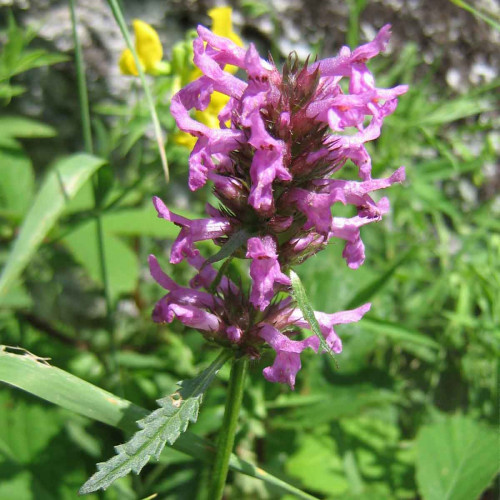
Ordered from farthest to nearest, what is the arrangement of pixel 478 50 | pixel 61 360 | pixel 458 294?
pixel 478 50 < pixel 458 294 < pixel 61 360

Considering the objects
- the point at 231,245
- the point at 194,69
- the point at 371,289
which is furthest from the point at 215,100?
the point at 231,245

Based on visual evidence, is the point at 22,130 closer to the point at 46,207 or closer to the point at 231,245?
the point at 46,207

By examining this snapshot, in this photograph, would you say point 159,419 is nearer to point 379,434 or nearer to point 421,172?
point 379,434

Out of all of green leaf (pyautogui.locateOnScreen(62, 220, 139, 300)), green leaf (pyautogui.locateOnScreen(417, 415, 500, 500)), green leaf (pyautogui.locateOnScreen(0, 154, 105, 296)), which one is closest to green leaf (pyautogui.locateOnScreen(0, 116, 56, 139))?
green leaf (pyautogui.locateOnScreen(62, 220, 139, 300))

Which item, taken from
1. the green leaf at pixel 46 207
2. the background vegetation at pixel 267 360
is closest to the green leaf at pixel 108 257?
the background vegetation at pixel 267 360

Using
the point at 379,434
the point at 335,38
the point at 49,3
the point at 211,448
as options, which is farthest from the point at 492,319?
the point at 49,3
